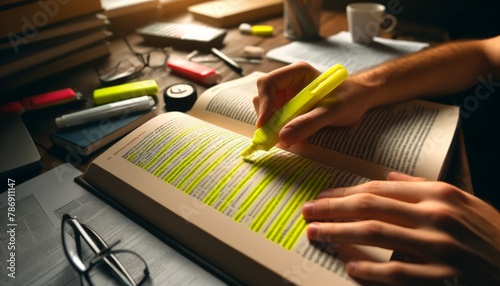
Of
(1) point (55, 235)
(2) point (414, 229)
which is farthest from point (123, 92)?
(2) point (414, 229)

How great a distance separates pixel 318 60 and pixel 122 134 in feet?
1.64

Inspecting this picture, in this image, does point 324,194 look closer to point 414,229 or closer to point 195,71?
point 414,229

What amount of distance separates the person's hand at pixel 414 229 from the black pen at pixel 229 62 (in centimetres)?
47

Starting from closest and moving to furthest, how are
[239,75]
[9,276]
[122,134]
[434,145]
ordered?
[9,276] < [434,145] < [122,134] < [239,75]

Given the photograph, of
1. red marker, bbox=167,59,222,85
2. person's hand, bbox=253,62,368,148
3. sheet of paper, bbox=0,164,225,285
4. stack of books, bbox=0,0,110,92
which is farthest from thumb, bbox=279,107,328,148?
stack of books, bbox=0,0,110,92

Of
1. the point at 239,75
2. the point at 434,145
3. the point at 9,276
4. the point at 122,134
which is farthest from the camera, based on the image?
the point at 239,75

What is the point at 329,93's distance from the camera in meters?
0.57

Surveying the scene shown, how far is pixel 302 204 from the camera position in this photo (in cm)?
42

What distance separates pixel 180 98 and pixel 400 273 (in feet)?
1.60

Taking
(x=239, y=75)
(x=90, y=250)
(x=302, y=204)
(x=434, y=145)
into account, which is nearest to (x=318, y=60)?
(x=239, y=75)

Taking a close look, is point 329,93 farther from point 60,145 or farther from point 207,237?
point 60,145

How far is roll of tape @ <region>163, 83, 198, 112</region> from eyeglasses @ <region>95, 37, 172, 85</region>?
0.15m

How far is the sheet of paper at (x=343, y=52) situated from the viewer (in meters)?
0.85

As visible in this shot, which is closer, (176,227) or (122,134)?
(176,227)
